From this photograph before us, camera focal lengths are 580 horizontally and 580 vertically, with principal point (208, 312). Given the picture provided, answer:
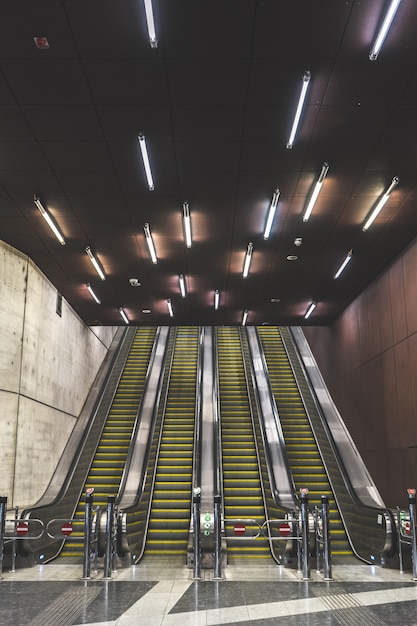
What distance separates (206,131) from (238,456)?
8513 mm

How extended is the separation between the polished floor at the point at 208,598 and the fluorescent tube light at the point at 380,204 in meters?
5.25

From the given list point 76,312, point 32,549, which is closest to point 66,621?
point 32,549

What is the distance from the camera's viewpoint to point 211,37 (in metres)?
5.38

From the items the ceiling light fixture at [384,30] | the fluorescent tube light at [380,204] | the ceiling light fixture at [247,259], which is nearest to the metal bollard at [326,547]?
the fluorescent tube light at [380,204]

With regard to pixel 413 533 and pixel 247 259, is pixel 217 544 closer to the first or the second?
pixel 413 533

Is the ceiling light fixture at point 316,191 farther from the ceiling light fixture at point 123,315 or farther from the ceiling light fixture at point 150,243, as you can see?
the ceiling light fixture at point 123,315

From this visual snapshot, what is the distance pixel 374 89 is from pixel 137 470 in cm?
878

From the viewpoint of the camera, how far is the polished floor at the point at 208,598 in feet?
18.0

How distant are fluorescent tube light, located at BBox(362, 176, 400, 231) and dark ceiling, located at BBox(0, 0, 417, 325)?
3.5 inches

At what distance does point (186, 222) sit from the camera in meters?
9.34

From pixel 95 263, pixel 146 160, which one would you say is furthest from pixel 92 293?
pixel 146 160

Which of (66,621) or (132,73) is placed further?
(132,73)

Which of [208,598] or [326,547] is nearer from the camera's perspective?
[208,598]

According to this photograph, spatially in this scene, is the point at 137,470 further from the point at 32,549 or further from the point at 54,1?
the point at 54,1
